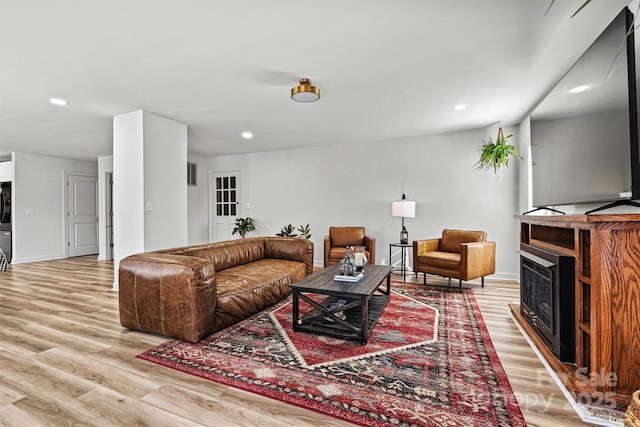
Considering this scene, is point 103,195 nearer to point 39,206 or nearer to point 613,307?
point 39,206

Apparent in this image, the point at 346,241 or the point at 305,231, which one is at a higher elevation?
the point at 305,231

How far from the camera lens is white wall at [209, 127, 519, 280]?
4.91 metres

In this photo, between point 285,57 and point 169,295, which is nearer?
point 169,295

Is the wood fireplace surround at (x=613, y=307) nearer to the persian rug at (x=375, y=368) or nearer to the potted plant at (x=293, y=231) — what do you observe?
the persian rug at (x=375, y=368)

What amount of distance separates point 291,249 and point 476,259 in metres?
2.35

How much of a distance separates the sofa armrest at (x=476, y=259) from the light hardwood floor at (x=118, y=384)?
73 cm

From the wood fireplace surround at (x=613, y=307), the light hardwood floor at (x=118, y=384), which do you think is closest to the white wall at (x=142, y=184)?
the light hardwood floor at (x=118, y=384)

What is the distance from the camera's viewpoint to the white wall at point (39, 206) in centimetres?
644

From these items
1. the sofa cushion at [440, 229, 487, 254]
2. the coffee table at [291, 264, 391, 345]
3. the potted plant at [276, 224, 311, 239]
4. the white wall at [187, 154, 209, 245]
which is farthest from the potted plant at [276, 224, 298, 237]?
the coffee table at [291, 264, 391, 345]

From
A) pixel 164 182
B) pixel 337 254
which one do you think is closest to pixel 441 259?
pixel 337 254

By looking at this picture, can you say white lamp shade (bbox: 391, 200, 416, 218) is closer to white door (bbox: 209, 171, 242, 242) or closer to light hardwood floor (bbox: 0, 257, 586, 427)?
light hardwood floor (bbox: 0, 257, 586, 427)

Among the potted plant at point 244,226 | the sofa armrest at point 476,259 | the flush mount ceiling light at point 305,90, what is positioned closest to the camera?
the flush mount ceiling light at point 305,90

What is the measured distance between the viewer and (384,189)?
564 centimetres

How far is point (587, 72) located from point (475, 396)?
2194mm
